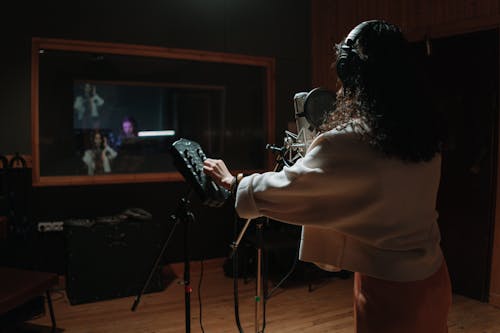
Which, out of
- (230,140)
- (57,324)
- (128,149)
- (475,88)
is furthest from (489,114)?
(57,324)

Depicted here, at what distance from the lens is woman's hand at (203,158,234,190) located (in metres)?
1.44

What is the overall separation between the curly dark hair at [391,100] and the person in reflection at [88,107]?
10.6ft

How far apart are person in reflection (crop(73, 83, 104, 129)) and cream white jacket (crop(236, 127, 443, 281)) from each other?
310cm

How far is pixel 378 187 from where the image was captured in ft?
3.80

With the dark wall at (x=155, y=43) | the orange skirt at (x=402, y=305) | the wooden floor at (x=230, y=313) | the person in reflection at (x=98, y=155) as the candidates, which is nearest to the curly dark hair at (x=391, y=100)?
the orange skirt at (x=402, y=305)

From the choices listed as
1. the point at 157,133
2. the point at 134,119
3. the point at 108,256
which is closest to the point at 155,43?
the point at 134,119

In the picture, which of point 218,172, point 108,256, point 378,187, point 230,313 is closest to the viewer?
point 378,187

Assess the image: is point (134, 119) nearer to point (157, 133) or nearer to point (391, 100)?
point (157, 133)

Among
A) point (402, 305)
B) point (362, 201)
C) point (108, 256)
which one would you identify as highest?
point (362, 201)

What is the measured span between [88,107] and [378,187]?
3380mm

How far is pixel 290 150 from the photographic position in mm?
2096

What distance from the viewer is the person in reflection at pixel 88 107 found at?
396cm

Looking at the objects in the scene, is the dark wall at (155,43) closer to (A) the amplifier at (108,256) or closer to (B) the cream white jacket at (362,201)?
(A) the amplifier at (108,256)

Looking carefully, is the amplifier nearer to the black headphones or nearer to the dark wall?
the dark wall
